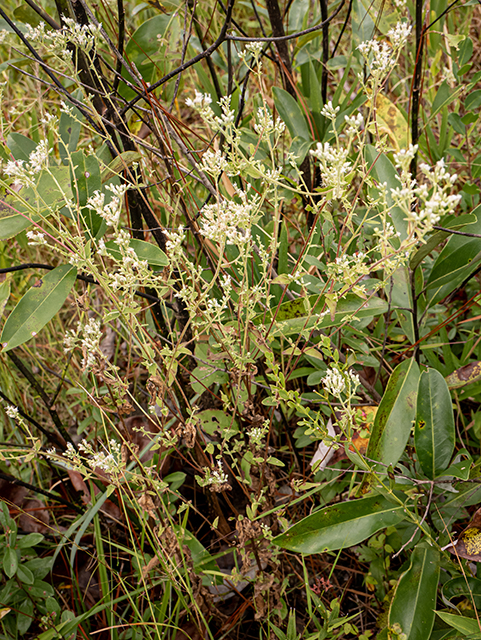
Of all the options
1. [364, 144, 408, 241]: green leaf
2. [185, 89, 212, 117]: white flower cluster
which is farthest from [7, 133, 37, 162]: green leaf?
[364, 144, 408, 241]: green leaf

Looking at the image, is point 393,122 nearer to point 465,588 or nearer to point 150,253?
point 150,253

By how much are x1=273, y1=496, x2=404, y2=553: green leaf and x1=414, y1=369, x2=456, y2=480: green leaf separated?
15 cm

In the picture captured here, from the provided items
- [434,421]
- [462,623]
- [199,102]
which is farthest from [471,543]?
[199,102]

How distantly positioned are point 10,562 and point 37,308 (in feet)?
2.20

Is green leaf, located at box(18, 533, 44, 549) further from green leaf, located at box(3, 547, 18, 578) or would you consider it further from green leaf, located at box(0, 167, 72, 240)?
green leaf, located at box(0, 167, 72, 240)

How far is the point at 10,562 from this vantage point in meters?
1.24

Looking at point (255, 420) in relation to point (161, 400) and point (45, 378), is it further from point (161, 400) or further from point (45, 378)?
point (45, 378)

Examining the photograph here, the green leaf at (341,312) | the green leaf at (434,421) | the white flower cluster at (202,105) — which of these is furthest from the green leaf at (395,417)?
the white flower cluster at (202,105)

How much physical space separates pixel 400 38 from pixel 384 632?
1.24 m

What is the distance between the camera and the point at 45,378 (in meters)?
2.00

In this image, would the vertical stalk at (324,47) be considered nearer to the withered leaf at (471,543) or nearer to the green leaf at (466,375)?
the green leaf at (466,375)

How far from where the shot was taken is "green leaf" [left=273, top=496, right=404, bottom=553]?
3.28ft

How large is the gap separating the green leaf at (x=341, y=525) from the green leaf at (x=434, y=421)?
15 centimetres

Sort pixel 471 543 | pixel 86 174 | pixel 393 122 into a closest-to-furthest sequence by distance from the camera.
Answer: pixel 471 543 < pixel 86 174 < pixel 393 122
